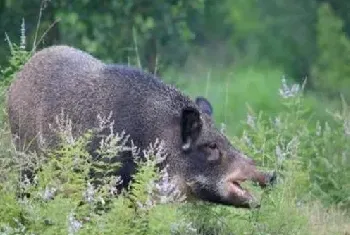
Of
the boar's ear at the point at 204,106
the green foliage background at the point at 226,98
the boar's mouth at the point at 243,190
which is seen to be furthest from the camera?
the boar's ear at the point at 204,106

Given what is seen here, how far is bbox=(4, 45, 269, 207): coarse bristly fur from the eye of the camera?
10812mm

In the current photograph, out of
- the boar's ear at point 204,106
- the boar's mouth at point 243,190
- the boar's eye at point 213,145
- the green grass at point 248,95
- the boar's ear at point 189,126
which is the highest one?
the green grass at point 248,95

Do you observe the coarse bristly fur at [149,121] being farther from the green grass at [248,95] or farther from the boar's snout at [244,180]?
the green grass at [248,95]

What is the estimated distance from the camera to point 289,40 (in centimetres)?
3162

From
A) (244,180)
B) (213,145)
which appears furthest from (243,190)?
(213,145)

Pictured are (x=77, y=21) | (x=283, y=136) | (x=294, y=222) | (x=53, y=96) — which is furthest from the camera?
(x=77, y=21)

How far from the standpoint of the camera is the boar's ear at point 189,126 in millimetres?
10836

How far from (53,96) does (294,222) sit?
212 centimetres

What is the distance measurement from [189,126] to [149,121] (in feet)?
0.96

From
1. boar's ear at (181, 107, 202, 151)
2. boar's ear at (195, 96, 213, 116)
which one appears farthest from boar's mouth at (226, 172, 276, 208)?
boar's ear at (195, 96, 213, 116)

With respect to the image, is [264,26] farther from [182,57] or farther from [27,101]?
[27,101]

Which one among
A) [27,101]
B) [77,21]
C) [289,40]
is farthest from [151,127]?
[289,40]

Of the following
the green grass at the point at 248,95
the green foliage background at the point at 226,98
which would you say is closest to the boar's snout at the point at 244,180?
the green foliage background at the point at 226,98

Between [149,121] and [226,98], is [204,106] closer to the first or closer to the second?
[149,121]
